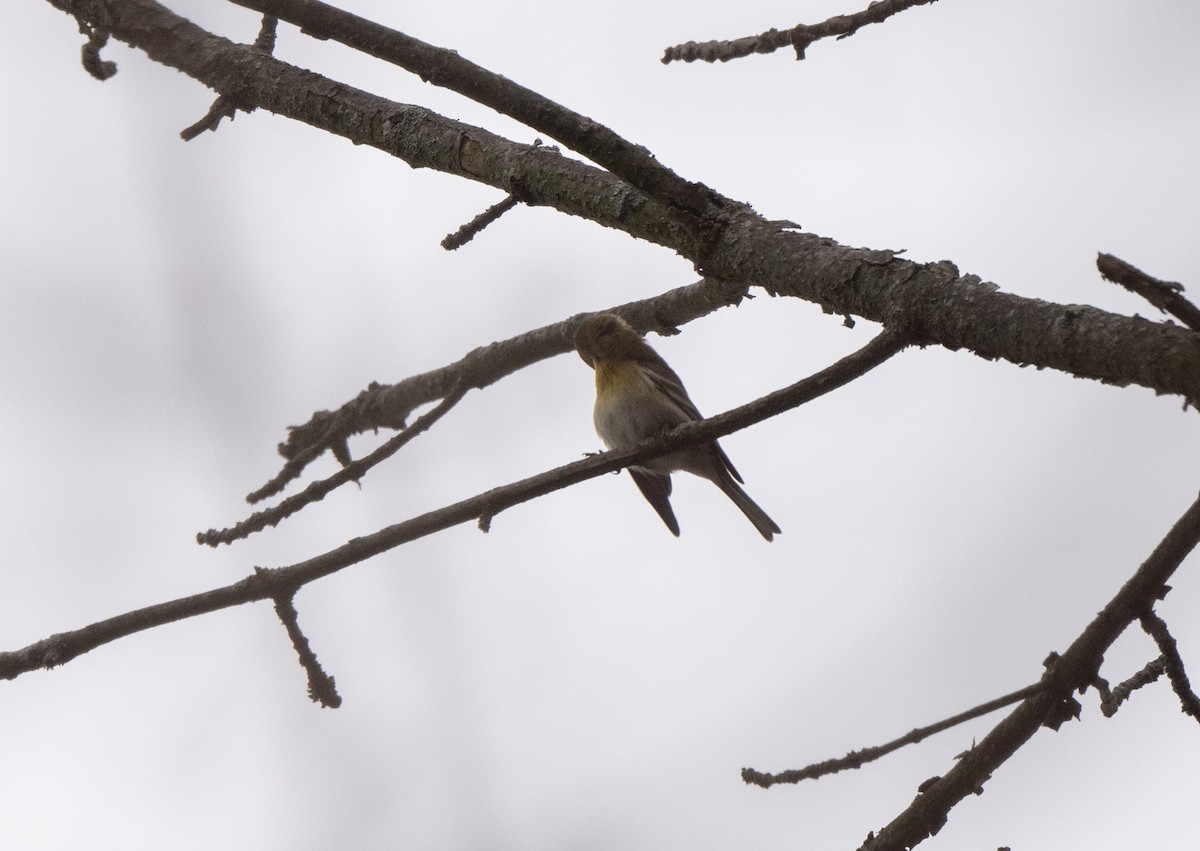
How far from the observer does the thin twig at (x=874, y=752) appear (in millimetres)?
2242

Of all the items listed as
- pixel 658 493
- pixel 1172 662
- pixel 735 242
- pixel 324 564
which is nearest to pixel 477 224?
pixel 735 242

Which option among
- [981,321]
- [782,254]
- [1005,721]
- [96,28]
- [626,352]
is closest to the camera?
[981,321]

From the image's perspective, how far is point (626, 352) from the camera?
614 centimetres

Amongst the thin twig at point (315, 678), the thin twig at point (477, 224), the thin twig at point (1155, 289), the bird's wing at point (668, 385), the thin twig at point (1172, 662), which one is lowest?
the thin twig at point (1172, 662)

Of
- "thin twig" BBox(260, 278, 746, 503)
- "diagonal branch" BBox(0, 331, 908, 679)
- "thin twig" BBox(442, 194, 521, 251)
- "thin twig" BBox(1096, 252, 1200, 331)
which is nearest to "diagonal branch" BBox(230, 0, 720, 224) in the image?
"thin twig" BBox(442, 194, 521, 251)

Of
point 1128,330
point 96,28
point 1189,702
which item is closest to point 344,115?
point 96,28

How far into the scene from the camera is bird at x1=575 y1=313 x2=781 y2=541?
564cm

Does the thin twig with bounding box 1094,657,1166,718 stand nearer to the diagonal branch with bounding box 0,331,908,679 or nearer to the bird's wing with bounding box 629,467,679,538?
the diagonal branch with bounding box 0,331,908,679

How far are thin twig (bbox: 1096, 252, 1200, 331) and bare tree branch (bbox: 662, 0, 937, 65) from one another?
1.36 metres

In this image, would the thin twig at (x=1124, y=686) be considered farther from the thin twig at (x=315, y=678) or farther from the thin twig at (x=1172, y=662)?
the thin twig at (x=315, y=678)

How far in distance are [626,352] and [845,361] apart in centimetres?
386

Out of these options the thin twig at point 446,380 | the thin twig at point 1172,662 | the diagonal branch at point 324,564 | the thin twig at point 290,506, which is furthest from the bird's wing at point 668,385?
the thin twig at point 1172,662

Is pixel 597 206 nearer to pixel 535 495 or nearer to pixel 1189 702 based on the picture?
pixel 535 495

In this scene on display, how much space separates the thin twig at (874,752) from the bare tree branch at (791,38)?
1.76 meters
